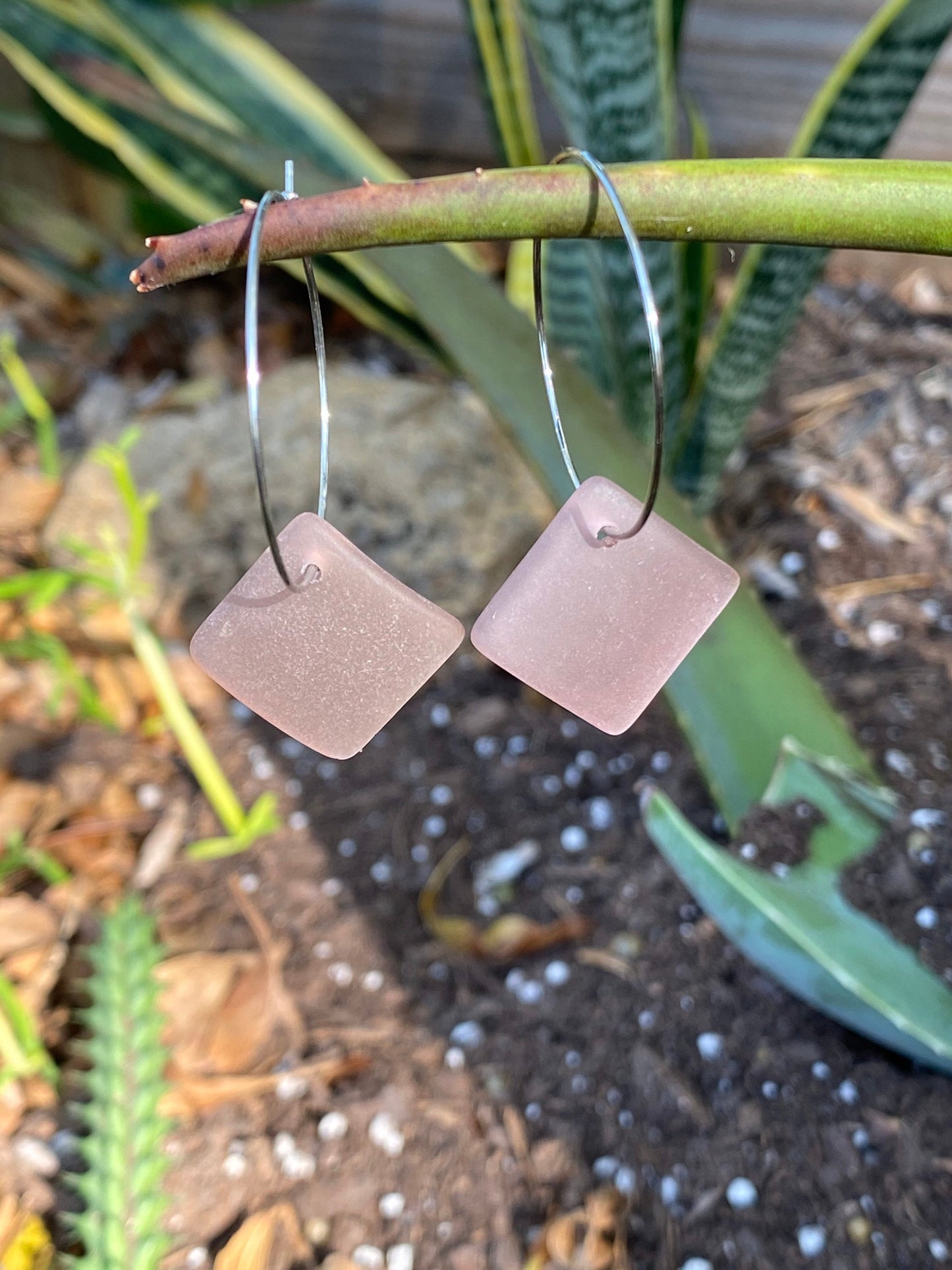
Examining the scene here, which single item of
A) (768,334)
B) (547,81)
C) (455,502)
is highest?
(547,81)

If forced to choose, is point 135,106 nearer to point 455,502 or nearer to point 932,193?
point 455,502

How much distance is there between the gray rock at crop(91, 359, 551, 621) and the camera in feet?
3.13

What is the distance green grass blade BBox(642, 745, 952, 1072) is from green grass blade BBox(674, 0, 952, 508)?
1.10ft

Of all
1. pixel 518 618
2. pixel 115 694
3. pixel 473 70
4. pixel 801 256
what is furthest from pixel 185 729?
pixel 473 70

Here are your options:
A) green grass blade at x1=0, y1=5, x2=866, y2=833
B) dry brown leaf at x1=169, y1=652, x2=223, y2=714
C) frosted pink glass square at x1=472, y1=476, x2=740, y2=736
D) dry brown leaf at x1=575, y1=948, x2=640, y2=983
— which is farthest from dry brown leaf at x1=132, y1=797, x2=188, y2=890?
frosted pink glass square at x1=472, y1=476, x2=740, y2=736

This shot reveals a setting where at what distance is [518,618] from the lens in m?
0.37

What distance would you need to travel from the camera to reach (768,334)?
75 cm

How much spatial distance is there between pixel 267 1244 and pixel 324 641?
420 millimetres

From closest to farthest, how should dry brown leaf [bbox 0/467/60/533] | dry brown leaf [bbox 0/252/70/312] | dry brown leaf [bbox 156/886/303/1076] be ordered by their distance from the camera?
dry brown leaf [bbox 156/886/303/1076] < dry brown leaf [bbox 0/467/60/533] < dry brown leaf [bbox 0/252/70/312]

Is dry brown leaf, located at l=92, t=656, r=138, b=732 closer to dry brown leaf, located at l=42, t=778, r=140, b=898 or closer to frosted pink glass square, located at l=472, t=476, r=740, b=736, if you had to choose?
dry brown leaf, located at l=42, t=778, r=140, b=898

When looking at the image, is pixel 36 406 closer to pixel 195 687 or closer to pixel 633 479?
pixel 195 687

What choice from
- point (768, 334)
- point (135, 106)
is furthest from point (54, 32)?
point (768, 334)

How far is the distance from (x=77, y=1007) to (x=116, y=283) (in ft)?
3.37

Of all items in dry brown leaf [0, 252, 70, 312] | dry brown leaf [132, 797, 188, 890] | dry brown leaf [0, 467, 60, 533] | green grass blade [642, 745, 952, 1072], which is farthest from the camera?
dry brown leaf [0, 252, 70, 312]
